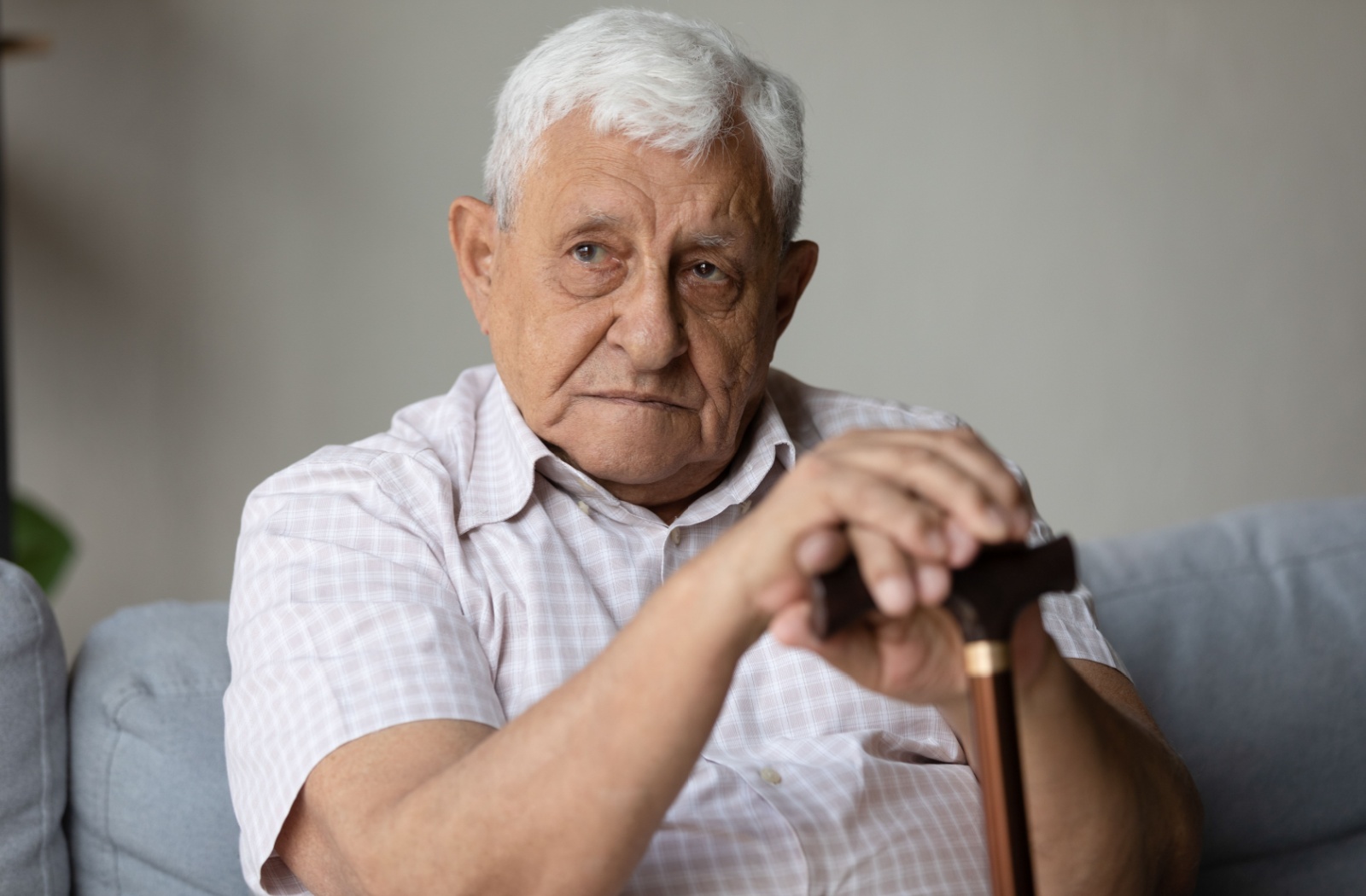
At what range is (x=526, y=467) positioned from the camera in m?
1.26

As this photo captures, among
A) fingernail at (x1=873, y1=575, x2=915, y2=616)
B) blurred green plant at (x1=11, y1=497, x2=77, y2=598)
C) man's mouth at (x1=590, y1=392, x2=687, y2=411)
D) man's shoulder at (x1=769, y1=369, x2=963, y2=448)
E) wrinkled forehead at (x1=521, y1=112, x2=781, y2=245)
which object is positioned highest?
wrinkled forehead at (x1=521, y1=112, x2=781, y2=245)

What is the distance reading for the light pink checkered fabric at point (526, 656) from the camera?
3.52 ft

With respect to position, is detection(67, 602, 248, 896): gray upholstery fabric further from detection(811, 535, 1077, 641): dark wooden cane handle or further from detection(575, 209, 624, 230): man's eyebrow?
detection(811, 535, 1077, 641): dark wooden cane handle

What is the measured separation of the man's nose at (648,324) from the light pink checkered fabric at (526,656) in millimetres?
145

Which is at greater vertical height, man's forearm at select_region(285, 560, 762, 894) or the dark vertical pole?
man's forearm at select_region(285, 560, 762, 894)

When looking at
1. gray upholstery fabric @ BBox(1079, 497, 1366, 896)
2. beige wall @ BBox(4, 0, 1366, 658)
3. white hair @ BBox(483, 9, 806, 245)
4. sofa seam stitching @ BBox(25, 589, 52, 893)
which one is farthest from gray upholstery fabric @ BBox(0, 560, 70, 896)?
beige wall @ BBox(4, 0, 1366, 658)

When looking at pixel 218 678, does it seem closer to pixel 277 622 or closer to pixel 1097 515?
pixel 277 622

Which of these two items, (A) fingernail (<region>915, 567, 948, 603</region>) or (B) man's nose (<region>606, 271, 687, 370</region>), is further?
(B) man's nose (<region>606, 271, 687, 370</region>)

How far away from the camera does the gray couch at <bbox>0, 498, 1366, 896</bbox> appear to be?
1330mm

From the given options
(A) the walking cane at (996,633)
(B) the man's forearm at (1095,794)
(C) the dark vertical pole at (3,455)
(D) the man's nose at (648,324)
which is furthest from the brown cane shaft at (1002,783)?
(C) the dark vertical pole at (3,455)

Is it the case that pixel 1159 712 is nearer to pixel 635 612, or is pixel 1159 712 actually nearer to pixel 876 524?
pixel 635 612

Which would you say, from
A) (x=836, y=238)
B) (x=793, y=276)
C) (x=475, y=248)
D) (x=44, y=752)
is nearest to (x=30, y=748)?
(x=44, y=752)

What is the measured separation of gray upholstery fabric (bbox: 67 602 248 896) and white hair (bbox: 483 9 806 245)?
0.64 m

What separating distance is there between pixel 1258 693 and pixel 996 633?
3.61 feet
